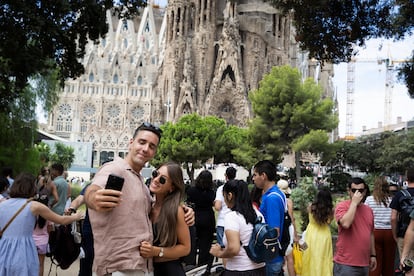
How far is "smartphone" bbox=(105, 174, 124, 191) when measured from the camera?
2.63 m

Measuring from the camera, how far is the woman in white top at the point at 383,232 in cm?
609

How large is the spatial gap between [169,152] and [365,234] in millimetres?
29966

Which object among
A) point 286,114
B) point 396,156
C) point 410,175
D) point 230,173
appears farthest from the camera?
point 396,156

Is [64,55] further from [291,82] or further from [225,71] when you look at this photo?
[225,71]

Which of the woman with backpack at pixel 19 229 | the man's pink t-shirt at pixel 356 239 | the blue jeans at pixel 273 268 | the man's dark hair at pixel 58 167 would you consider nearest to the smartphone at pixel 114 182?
the woman with backpack at pixel 19 229

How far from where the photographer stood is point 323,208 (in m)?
5.35

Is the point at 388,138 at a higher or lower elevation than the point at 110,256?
higher

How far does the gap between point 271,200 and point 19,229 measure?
7.87 ft

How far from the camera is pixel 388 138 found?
37250 mm

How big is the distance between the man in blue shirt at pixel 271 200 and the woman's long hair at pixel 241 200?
2.15 ft

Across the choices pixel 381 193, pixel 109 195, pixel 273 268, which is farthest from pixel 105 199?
pixel 381 193

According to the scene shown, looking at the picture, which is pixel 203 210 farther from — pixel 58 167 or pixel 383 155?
pixel 383 155

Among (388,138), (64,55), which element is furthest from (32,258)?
(388,138)

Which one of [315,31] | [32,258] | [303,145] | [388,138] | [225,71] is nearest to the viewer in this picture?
[32,258]
